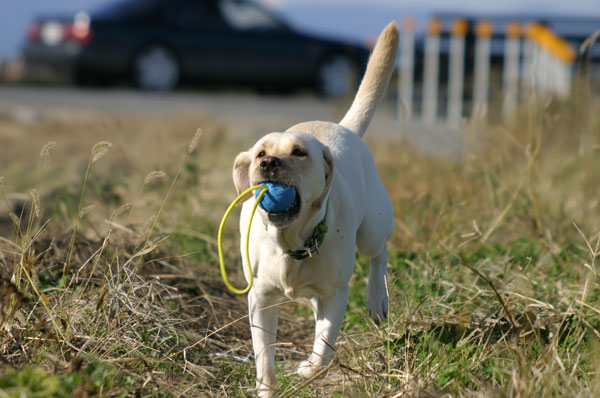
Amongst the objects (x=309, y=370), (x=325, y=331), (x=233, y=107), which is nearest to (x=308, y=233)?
(x=325, y=331)

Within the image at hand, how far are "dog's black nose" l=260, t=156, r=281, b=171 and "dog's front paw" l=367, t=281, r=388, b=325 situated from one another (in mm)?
1292

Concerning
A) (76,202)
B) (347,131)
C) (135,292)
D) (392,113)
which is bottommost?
(392,113)

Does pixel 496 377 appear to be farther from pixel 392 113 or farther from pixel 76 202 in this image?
pixel 392 113

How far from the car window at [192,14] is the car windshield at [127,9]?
0.89ft

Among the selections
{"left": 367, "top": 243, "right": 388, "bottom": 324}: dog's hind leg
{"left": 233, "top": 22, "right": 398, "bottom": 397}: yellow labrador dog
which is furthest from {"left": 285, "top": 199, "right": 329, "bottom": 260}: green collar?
{"left": 367, "top": 243, "right": 388, "bottom": 324}: dog's hind leg

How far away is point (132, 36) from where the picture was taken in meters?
12.5

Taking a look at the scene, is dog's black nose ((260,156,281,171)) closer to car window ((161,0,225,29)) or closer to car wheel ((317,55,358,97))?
car window ((161,0,225,29))

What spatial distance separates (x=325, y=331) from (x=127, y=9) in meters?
10.6

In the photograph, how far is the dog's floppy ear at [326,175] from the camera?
3043 mm

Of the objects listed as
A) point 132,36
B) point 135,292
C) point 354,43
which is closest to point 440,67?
point 354,43

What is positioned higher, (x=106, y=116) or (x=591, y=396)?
(x=591, y=396)

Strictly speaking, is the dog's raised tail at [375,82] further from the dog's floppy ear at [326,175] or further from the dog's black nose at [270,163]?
the dog's black nose at [270,163]

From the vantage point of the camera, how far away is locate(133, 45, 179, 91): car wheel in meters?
12.8

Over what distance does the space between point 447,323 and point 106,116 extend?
7.36 meters
